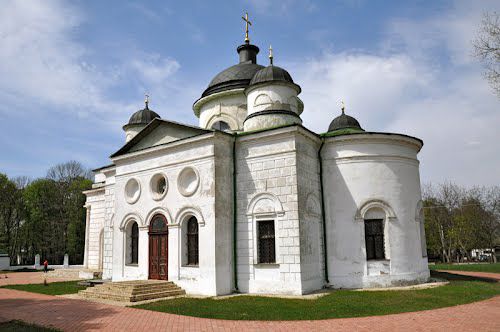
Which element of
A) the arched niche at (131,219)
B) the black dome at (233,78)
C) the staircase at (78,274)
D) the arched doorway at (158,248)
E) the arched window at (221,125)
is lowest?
the staircase at (78,274)

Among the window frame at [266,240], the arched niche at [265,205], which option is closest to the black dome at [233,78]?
the arched niche at [265,205]

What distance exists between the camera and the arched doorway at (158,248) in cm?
1555

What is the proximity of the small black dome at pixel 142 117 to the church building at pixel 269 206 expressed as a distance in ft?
19.9

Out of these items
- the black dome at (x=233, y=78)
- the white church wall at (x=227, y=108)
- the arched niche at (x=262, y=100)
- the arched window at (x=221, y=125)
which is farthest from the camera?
the black dome at (x=233, y=78)

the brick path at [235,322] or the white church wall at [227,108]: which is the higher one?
the white church wall at [227,108]

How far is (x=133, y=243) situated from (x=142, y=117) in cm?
879

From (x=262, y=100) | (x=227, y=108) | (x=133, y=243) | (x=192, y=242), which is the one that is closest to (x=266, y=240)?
(x=192, y=242)

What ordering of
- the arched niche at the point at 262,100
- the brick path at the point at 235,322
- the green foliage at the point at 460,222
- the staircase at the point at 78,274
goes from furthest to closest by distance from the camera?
the green foliage at the point at 460,222
the staircase at the point at 78,274
the arched niche at the point at 262,100
the brick path at the point at 235,322

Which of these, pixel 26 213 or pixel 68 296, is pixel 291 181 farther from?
pixel 26 213

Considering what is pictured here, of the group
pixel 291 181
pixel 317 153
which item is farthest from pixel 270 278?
pixel 317 153

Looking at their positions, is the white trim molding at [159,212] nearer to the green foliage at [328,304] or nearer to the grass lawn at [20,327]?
the green foliage at [328,304]

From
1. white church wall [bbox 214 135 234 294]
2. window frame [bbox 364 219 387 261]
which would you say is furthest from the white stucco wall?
window frame [bbox 364 219 387 261]

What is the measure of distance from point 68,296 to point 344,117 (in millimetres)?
14666

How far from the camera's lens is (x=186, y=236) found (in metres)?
15.3
